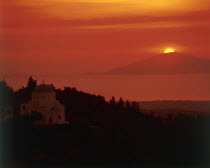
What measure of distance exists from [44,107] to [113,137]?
0.57 meters

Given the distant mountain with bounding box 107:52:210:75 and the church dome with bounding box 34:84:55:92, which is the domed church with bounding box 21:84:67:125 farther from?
the distant mountain with bounding box 107:52:210:75

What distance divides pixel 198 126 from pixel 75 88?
982 mm

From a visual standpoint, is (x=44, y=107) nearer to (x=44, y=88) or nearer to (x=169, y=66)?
(x=44, y=88)

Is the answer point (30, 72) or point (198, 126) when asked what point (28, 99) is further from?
point (198, 126)

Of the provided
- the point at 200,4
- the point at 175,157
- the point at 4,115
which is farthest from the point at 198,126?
the point at 4,115

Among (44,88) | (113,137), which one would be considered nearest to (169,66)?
(113,137)

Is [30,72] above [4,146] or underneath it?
above

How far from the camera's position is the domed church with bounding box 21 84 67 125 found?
28.1 feet

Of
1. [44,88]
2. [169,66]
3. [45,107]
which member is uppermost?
[169,66]

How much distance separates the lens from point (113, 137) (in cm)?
859

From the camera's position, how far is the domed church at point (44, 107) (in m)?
8.56

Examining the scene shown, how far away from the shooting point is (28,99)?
28.2ft

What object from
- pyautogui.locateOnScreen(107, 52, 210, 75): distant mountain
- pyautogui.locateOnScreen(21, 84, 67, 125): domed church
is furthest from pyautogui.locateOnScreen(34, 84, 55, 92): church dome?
pyautogui.locateOnScreen(107, 52, 210, 75): distant mountain

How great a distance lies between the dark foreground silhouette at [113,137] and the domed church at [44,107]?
5 cm
